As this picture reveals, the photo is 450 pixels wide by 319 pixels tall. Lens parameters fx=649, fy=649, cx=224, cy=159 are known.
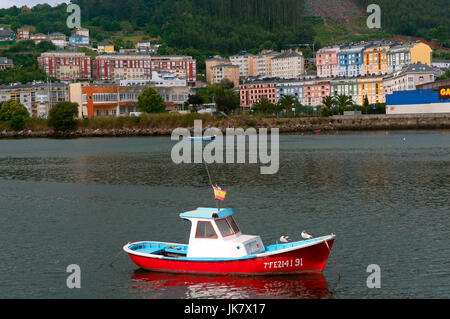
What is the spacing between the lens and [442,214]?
35.7m

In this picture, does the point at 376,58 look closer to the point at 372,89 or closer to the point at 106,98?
the point at 372,89

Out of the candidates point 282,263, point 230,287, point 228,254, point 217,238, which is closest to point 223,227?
point 217,238

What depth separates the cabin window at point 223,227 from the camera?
24.6 metres

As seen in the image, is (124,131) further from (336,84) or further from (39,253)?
(39,253)

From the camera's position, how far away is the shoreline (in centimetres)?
12888

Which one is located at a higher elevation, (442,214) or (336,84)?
(336,84)

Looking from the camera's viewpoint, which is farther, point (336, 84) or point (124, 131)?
point (336, 84)

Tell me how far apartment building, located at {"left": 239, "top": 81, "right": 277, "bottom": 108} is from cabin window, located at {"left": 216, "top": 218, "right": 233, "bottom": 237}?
534ft

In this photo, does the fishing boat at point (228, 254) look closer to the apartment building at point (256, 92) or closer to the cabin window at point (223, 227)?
the cabin window at point (223, 227)

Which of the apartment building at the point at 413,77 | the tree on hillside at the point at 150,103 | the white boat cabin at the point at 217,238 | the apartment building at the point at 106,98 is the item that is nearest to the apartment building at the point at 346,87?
the apartment building at the point at 413,77

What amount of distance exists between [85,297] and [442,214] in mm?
21196

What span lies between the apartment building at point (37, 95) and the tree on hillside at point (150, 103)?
46.9 m

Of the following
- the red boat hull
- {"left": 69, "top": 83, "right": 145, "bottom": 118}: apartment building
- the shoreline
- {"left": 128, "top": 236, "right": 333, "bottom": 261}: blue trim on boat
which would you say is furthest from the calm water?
{"left": 69, "top": 83, "right": 145, "bottom": 118}: apartment building
